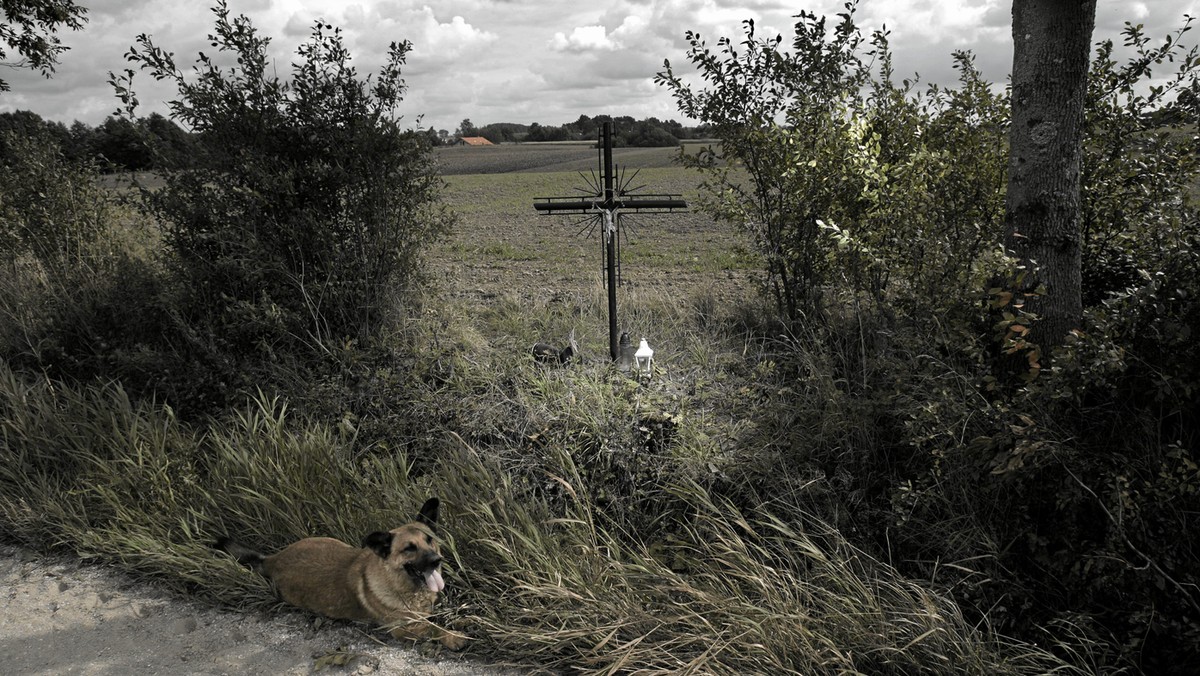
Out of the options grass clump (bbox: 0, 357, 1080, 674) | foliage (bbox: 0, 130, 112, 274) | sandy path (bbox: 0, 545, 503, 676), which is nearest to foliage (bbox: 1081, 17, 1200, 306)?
grass clump (bbox: 0, 357, 1080, 674)

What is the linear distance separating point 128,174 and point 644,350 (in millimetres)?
5346

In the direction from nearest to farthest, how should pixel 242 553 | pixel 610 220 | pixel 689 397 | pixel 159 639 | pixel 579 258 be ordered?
1. pixel 159 639
2. pixel 242 553
3. pixel 689 397
4. pixel 610 220
5. pixel 579 258

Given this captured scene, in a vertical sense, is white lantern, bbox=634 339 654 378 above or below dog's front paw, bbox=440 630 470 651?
above

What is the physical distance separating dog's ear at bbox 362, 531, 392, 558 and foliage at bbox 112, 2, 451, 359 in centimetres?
307

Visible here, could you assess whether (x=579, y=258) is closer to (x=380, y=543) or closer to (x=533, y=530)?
(x=533, y=530)

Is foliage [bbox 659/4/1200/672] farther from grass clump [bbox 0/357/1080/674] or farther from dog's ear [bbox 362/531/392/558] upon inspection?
dog's ear [bbox 362/531/392/558]

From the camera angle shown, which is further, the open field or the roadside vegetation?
the open field

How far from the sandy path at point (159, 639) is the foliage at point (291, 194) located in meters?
2.54

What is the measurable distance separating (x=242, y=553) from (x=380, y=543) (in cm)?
101

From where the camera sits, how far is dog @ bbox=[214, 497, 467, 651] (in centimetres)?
367

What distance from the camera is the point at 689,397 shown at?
5.45 m

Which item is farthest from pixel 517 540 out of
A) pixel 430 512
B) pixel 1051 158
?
pixel 1051 158

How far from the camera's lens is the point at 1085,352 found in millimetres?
3438

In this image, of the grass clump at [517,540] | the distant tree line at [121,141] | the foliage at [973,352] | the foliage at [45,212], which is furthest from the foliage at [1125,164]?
the foliage at [45,212]
